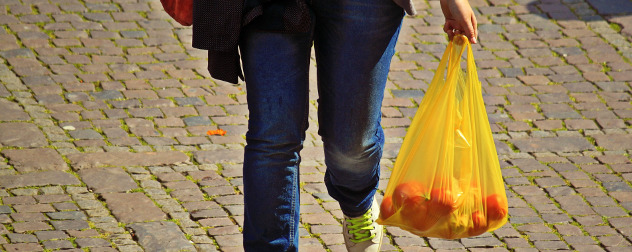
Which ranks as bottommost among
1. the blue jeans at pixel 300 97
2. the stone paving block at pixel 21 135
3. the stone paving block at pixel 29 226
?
the stone paving block at pixel 21 135

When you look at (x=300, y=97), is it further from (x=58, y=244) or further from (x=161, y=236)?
(x=58, y=244)

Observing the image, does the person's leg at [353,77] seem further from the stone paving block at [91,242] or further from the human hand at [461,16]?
the stone paving block at [91,242]

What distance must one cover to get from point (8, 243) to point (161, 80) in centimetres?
197

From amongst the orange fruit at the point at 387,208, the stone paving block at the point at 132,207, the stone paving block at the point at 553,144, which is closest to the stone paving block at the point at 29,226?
the stone paving block at the point at 132,207

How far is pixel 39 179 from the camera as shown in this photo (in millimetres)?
4172

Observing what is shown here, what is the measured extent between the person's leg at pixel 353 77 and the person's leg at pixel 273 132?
10 cm

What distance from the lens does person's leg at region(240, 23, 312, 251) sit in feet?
9.47

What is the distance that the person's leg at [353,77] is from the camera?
115 inches

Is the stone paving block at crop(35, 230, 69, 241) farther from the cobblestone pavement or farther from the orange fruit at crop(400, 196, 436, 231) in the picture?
the orange fruit at crop(400, 196, 436, 231)

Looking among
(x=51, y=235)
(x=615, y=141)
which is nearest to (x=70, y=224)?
(x=51, y=235)

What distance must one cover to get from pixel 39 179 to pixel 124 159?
419 millimetres

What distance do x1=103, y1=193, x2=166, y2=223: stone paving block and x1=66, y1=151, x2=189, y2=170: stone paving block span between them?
33cm

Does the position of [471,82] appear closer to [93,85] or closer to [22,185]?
[22,185]

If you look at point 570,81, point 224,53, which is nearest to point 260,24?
point 224,53
